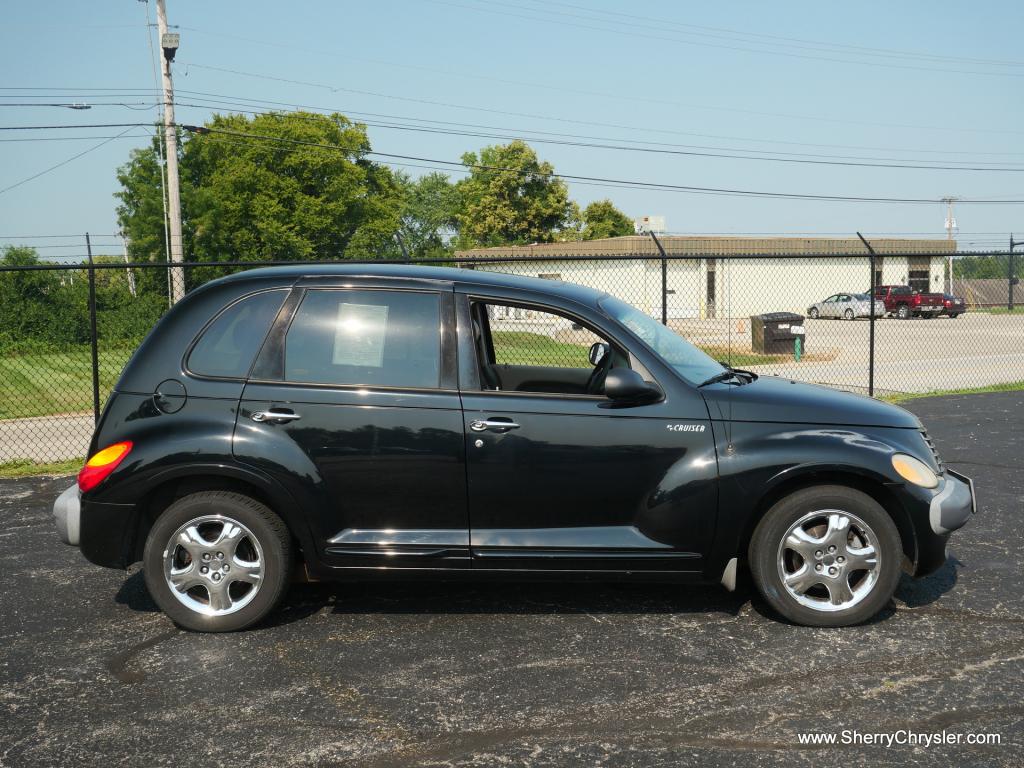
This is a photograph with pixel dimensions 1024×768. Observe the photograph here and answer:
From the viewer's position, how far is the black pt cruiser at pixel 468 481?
4922 millimetres

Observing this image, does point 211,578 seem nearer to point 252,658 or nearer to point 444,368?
point 252,658

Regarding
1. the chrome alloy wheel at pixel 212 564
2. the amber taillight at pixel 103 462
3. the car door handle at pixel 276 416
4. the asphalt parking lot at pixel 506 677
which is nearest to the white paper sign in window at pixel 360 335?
the car door handle at pixel 276 416

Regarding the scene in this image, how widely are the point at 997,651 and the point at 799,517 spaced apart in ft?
3.45

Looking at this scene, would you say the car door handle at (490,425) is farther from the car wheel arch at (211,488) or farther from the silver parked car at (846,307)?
the silver parked car at (846,307)

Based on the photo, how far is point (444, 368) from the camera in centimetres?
504

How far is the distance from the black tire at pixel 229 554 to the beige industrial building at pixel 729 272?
36.9 meters

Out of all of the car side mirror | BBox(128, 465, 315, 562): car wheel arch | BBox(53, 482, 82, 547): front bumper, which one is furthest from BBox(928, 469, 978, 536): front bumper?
BBox(53, 482, 82, 547): front bumper

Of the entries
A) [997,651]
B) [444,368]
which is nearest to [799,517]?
[997,651]

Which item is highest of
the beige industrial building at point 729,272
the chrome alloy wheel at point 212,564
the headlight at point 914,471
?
the beige industrial building at point 729,272

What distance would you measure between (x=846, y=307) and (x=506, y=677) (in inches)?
1807

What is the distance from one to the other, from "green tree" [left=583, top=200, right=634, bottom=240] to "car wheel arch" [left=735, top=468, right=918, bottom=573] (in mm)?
77254

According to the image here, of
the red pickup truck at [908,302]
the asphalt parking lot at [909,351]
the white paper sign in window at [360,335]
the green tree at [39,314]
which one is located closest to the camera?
the white paper sign in window at [360,335]

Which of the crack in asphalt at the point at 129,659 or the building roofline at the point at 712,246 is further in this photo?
the building roofline at the point at 712,246

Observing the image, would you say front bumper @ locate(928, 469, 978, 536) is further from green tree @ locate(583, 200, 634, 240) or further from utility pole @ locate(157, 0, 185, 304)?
green tree @ locate(583, 200, 634, 240)
